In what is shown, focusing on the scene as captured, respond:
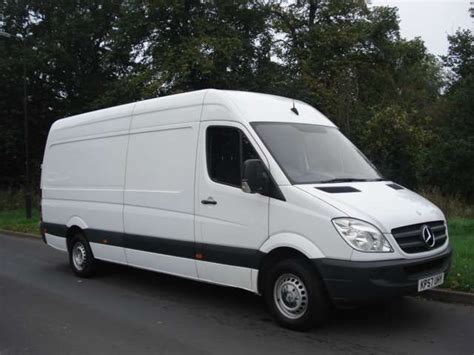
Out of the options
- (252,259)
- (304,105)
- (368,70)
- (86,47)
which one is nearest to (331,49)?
(368,70)

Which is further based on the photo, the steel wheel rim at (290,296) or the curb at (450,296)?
the curb at (450,296)

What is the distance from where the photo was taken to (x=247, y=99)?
6523mm

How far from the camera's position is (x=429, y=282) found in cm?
553

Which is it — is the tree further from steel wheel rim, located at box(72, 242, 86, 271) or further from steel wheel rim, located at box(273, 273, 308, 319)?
steel wheel rim, located at box(273, 273, 308, 319)

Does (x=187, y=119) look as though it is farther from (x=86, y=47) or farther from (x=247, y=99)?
(x=86, y=47)

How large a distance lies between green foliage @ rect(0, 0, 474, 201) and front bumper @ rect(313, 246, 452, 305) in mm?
15292

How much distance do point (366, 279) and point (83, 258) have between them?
5206mm

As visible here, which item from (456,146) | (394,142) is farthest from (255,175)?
(456,146)

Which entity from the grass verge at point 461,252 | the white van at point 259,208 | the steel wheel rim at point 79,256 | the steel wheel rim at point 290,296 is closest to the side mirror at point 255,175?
the white van at point 259,208

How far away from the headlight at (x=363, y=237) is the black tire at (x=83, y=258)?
4815 millimetres

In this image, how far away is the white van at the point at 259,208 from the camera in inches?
207

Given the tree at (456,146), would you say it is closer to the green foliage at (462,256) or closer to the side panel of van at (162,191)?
the green foliage at (462,256)

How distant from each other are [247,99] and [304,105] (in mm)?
1068

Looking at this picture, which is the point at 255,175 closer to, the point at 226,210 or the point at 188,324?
the point at 226,210
